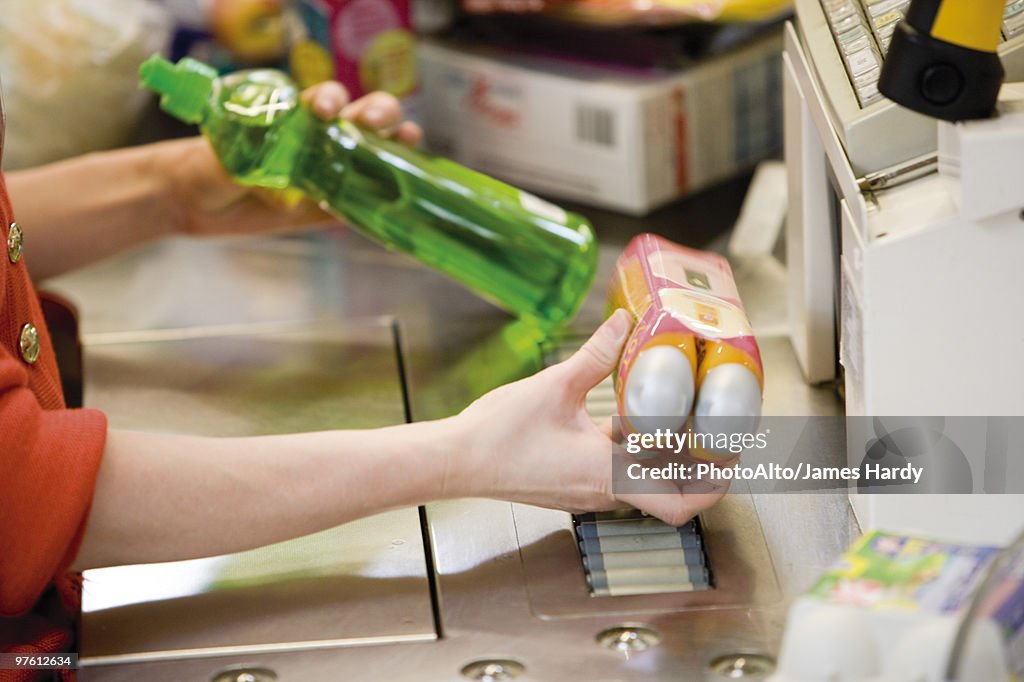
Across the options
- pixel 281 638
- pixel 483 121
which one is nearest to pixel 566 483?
pixel 281 638

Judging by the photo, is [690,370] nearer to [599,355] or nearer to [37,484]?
[599,355]

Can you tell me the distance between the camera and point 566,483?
33.7 inches

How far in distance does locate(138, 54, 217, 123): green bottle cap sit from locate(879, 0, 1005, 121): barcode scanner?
0.62 meters

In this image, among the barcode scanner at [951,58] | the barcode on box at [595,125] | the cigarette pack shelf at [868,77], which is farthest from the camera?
the barcode on box at [595,125]

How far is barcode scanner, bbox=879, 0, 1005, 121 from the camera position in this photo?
2.34ft

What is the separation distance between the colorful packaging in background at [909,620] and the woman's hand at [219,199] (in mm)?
734

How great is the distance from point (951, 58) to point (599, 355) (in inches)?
11.0

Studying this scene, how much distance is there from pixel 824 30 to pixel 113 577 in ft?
2.05

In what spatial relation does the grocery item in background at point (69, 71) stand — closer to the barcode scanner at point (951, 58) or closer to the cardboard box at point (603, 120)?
the cardboard box at point (603, 120)

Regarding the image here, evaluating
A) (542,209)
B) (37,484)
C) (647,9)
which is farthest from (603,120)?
(37,484)

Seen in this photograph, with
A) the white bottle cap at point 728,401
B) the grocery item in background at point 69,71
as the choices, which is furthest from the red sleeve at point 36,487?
the grocery item in background at point 69,71

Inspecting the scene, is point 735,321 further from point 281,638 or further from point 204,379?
point 204,379

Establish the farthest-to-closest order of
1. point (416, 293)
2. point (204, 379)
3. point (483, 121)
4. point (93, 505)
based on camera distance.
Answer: point (483, 121) < point (416, 293) < point (204, 379) < point (93, 505)

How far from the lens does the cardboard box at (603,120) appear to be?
1.40 metres
